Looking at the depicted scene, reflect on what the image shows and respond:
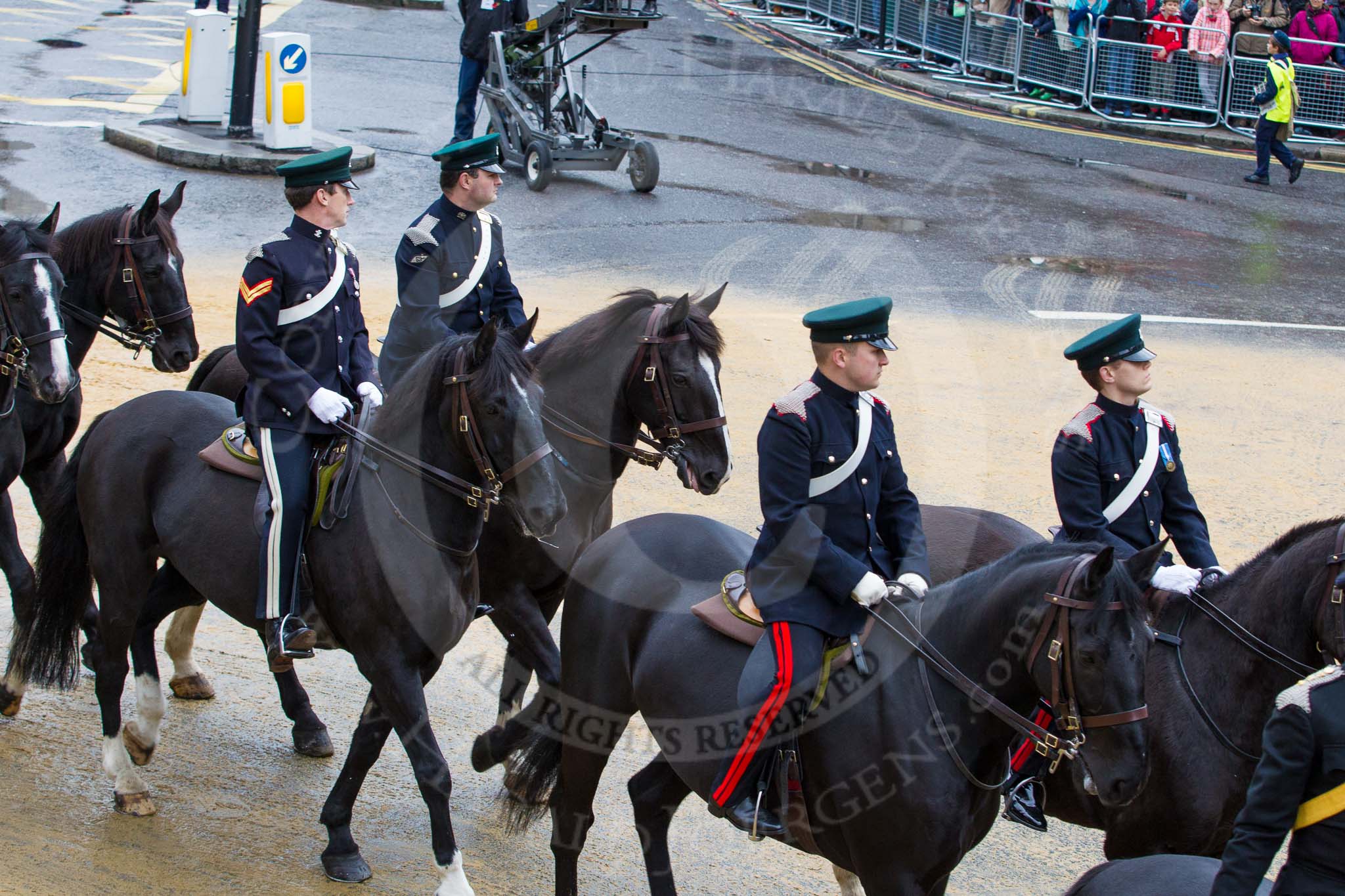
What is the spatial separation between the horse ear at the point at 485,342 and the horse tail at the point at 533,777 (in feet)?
5.11

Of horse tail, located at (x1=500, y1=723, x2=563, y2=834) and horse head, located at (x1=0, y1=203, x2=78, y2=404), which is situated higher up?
horse head, located at (x1=0, y1=203, x2=78, y2=404)

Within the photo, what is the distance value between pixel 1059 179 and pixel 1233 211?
7.40 feet

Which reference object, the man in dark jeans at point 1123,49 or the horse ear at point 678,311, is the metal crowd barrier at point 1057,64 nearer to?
the man in dark jeans at point 1123,49

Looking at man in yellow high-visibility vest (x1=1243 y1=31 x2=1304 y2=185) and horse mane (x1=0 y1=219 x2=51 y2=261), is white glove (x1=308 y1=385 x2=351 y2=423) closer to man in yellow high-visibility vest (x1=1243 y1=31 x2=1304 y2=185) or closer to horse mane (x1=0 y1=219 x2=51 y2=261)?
horse mane (x1=0 y1=219 x2=51 y2=261)

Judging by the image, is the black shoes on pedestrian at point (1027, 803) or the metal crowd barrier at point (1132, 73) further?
the metal crowd barrier at point (1132, 73)

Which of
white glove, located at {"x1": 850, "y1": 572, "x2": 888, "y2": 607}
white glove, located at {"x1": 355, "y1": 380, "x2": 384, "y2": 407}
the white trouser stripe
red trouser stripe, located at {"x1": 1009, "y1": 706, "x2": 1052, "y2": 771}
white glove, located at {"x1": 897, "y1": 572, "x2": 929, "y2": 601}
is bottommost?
red trouser stripe, located at {"x1": 1009, "y1": 706, "x2": 1052, "y2": 771}

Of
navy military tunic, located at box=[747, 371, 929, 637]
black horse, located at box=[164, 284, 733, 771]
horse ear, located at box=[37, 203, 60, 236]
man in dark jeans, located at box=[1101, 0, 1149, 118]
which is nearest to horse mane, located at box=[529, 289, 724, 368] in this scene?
black horse, located at box=[164, 284, 733, 771]

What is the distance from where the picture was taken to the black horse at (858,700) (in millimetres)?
3936

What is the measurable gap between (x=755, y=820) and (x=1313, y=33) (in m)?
20.1

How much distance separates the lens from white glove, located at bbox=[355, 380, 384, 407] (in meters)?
5.83

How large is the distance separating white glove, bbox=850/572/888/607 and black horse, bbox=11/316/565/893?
1.22 meters

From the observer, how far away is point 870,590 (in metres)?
4.41

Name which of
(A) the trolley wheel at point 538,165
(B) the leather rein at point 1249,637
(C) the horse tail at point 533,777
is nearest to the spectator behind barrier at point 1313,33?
(A) the trolley wheel at point 538,165

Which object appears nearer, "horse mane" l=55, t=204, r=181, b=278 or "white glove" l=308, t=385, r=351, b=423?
"white glove" l=308, t=385, r=351, b=423
